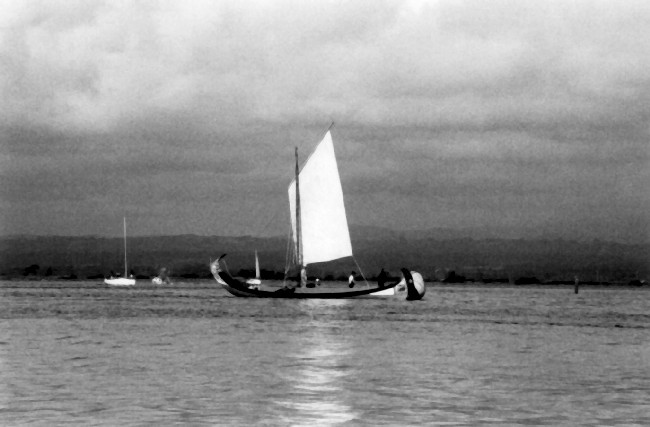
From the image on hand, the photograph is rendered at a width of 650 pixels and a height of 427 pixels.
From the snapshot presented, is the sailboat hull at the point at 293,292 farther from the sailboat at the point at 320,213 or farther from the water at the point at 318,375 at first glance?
the water at the point at 318,375

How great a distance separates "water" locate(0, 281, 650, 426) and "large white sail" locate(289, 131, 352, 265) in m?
24.4

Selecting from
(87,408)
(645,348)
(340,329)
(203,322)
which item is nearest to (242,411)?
(87,408)

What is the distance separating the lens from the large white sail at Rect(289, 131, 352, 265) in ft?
322

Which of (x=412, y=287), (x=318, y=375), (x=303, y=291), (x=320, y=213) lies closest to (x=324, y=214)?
(x=320, y=213)

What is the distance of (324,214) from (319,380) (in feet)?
Answer: 203

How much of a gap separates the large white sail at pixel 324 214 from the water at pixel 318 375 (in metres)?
24.4

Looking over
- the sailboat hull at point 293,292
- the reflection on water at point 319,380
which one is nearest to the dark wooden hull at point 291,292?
the sailboat hull at point 293,292

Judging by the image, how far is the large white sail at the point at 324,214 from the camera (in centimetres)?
9819

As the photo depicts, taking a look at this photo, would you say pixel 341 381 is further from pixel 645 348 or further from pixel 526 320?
pixel 526 320

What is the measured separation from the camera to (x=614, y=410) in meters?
29.8

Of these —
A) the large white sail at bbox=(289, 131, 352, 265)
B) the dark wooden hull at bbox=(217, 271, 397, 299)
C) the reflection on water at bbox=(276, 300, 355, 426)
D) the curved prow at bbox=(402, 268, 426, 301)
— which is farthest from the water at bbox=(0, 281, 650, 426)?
the curved prow at bbox=(402, 268, 426, 301)

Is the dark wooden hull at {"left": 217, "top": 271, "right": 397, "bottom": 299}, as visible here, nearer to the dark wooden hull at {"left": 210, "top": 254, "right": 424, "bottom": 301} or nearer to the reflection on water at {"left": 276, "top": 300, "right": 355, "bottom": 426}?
the dark wooden hull at {"left": 210, "top": 254, "right": 424, "bottom": 301}

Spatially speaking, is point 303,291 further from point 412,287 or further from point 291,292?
point 412,287

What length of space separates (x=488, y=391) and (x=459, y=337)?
28780mm
